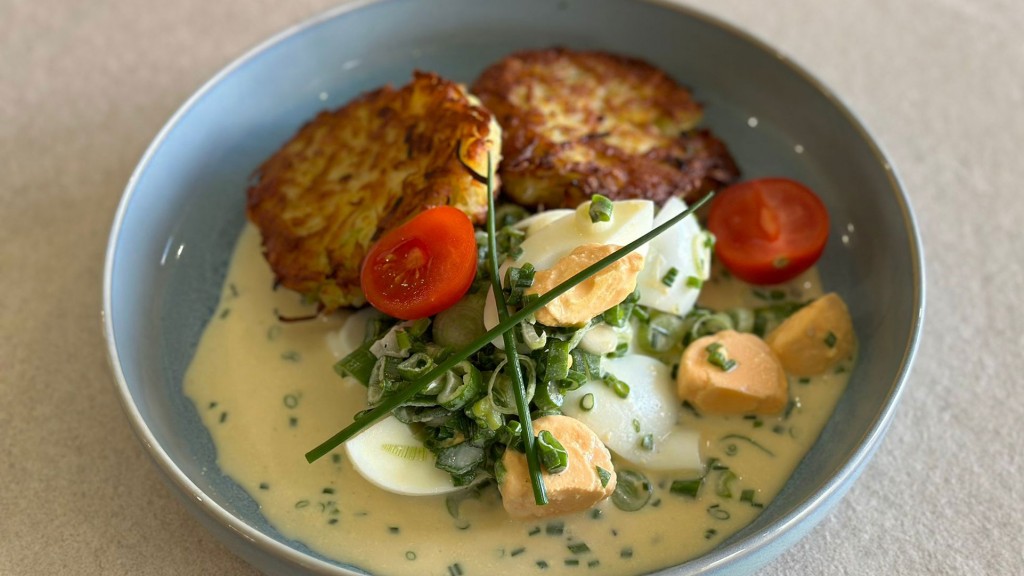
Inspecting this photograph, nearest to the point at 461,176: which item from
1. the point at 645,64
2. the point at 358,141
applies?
the point at 358,141

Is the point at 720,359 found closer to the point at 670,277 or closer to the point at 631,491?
the point at 670,277

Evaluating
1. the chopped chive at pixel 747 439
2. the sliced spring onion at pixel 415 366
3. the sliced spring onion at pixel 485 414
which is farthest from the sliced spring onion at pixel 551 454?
the chopped chive at pixel 747 439

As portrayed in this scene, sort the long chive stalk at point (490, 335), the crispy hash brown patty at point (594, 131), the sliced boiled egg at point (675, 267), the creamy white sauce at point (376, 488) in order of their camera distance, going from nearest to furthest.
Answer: the long chive stalk at point (490, 335) < the creamy white sauce at point (376, 488) < the sliced boiled egg at point (675, 267) < the crispy hash brown patty at point (594, 131)

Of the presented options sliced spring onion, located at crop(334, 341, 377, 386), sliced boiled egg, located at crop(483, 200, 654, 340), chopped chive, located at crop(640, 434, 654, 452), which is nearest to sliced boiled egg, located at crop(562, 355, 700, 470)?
chopped chive, located at crop(640, 434, 654, 452)

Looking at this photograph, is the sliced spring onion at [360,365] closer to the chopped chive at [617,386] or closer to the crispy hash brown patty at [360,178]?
the crispy hash brown patty at [360,178]

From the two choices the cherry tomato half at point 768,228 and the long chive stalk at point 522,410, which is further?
the cherry tomato half at point 768,228

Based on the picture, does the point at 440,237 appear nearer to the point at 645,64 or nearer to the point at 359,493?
the point at 359,493
